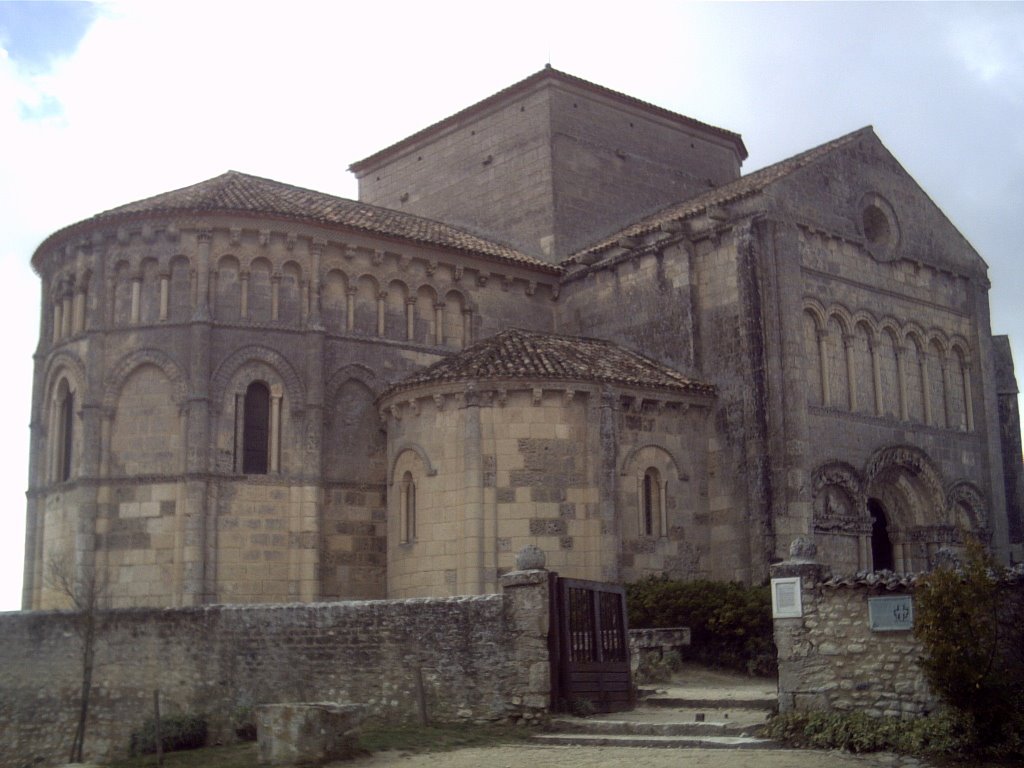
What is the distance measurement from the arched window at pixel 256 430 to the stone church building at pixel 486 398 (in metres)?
0.07

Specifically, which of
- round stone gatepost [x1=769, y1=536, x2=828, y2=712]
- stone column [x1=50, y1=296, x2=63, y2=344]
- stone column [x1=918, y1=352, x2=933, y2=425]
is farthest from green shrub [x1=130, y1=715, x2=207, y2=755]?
stone column [x1=918, y1=352, x2=933, y2=425]

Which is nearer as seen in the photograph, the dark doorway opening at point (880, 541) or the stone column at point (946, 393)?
the dark doorway opening at point (880, 541)

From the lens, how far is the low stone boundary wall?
1777 cm

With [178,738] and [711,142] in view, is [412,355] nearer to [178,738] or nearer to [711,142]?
[178,738]

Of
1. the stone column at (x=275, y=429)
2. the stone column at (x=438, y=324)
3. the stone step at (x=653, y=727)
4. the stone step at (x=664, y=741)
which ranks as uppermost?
the stone column at (x=438, y=324)

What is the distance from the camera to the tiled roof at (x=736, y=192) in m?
29.0

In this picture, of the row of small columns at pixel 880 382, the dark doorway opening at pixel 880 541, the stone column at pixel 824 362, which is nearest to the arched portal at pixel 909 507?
the dark doorway opening at pixel 880 541

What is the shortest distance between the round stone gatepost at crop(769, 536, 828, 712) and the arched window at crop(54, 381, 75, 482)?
18.5 m

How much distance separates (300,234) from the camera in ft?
93.7

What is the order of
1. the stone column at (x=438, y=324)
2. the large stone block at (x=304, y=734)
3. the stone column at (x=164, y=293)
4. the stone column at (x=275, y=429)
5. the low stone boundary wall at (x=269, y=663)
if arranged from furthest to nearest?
the stone column at (x=438, y=324), the stone column at (x=164, y=293), the stone column at (x=275, y=429), the low stone boundary wall at (x=269, y=663), the large stone block at (x=304, y=734)

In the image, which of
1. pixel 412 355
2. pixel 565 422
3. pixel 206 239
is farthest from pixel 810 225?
pixel 206 239

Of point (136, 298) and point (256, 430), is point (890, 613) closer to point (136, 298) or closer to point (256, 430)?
point (256, 430)

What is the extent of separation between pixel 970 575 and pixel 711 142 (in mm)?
27400

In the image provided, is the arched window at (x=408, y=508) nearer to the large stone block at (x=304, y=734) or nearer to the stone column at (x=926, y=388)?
the large stone block at (x=304, y=734)
